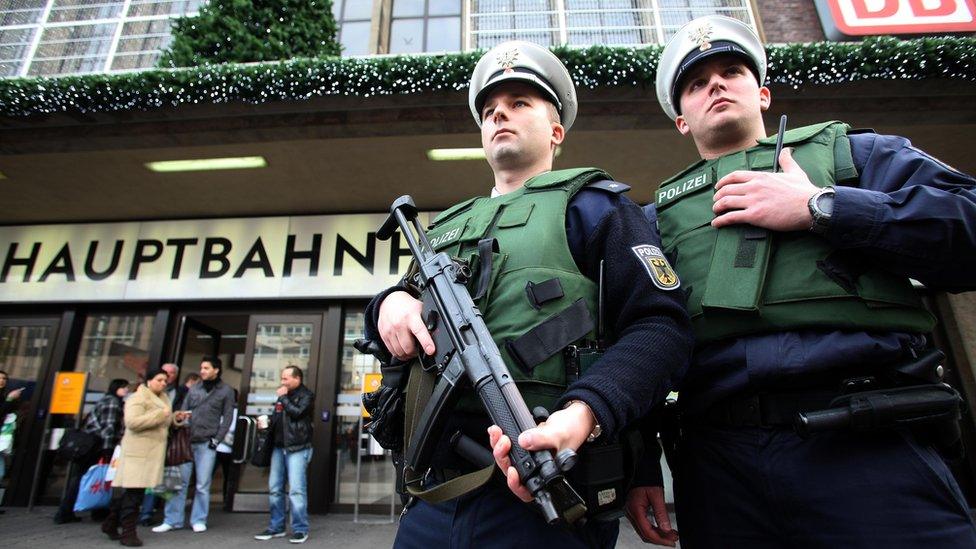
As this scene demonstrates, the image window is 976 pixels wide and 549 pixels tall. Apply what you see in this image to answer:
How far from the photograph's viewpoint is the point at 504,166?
5.51ft

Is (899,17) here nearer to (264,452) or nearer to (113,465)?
(264,452)

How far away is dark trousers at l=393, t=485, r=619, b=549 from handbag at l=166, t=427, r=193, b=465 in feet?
18.8

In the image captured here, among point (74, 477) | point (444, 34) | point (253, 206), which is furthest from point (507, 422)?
point (444, 34)

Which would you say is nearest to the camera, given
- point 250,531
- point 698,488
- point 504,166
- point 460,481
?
point 460,481

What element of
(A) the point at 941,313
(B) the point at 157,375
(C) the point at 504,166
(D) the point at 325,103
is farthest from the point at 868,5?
(B) the point at 157,375

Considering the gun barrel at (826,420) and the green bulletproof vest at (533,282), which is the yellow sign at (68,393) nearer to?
the green bulletproof vest at (533,282)

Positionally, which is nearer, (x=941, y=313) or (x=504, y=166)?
(x=504, y=166)

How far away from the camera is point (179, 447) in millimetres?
5750

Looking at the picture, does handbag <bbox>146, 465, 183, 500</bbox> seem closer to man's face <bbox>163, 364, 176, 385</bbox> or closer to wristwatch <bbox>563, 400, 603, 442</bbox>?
man's face <bbox>163, 364, 176, 385</bbox>

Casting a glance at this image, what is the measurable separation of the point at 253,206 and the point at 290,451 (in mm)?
3405

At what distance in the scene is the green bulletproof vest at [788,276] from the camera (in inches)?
48.1

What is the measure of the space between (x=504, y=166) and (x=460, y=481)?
1.01 meters

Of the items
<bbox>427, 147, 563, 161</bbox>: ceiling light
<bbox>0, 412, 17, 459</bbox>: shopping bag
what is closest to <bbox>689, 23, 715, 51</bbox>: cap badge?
<bbox>427, 147, 563, 161</bbox>: ceiling light

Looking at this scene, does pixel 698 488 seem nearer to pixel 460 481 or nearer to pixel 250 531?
pixel 460 481
